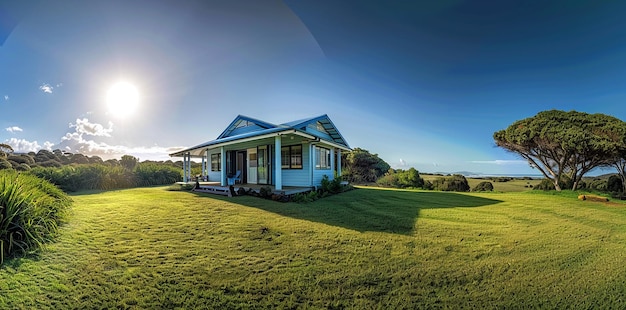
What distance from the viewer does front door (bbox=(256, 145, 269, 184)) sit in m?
12.3

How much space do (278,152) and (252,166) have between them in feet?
13.7

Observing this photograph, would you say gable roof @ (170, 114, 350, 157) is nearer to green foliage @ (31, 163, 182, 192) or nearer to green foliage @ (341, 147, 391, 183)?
green foliage @ (31, 163, 182, 192)

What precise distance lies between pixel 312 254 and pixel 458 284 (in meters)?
2.03

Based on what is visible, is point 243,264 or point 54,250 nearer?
point 243,264

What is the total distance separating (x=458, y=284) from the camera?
3053 mm

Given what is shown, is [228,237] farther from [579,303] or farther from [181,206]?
[579,303]

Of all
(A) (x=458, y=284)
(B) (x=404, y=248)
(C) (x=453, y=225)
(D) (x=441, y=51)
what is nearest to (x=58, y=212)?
(B) (x=404, y=248)

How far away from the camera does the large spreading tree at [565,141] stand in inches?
441

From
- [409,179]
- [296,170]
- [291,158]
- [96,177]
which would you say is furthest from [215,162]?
[409,179]

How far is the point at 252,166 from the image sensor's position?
1312 cm

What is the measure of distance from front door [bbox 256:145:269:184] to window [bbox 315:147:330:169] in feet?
8.42

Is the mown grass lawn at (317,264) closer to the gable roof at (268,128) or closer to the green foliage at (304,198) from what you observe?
the green foliage at (304,198)

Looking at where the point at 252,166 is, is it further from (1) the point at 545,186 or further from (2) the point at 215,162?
(1) the point at 545,186

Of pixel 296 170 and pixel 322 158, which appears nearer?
A: pixel 296 170
